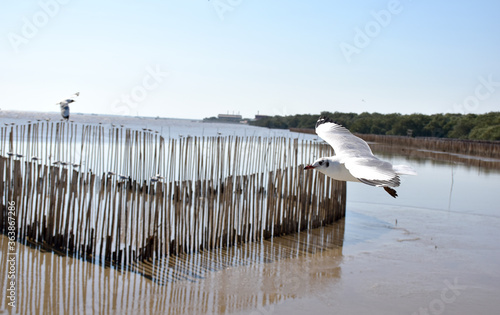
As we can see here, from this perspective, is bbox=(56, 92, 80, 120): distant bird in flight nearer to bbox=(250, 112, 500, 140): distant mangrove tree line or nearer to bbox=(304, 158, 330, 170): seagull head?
bbox=(304, 158, 330, 170): seagull head

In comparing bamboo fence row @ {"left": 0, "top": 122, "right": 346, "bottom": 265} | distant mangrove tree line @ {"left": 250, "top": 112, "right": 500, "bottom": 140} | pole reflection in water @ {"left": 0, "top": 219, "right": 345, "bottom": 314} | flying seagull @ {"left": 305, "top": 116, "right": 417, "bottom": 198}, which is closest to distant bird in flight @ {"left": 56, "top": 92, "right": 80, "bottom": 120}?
bamboo fence row @ {"left": 0, "top": 122, "right": 346, "bottom": 265}

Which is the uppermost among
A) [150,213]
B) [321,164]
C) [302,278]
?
[321,164]

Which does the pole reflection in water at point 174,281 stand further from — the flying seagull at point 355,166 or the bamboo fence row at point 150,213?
the flying seagull at point 355,166

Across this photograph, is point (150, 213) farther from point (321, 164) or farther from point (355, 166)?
point (355, 166)

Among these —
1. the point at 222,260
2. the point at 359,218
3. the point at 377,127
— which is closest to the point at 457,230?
the point at 359,218

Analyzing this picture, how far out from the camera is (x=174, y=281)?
5988 mm

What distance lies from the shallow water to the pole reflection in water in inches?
0.5

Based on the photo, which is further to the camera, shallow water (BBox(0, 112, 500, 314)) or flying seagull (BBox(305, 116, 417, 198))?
shallow water (BBox(0, 112, 500, 314))

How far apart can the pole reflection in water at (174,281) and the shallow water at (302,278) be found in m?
0.01

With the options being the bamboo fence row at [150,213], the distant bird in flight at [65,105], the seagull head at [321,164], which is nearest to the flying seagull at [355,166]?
the seagull head at [321,164]

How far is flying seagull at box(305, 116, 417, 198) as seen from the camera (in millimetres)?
3842

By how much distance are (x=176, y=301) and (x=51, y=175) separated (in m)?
Answer: 2.93

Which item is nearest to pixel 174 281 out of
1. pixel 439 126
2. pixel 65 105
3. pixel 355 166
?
pixel 355 166

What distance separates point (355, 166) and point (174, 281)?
298 centimetres
